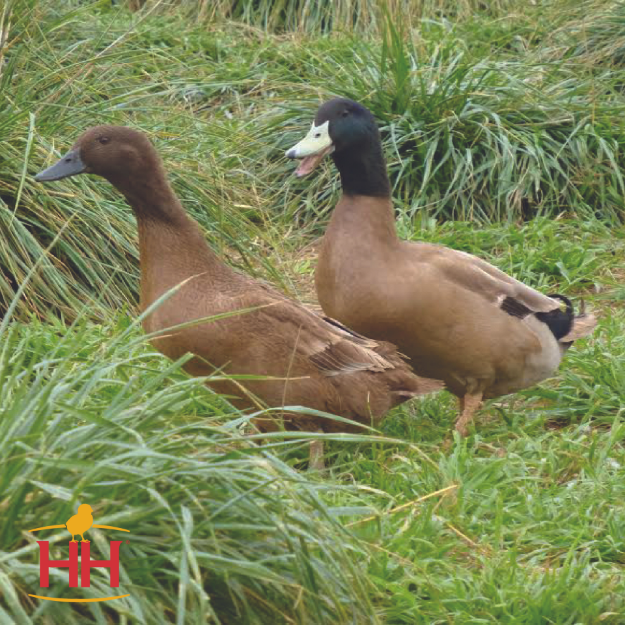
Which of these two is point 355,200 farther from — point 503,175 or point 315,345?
point 503,175

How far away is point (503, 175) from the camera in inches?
292

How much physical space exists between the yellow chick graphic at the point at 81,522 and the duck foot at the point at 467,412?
2.34 m

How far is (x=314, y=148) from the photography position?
5367mm

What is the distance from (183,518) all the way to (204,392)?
0.72 metres

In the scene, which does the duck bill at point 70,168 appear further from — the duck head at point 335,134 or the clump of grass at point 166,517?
the clump of grass at point 166,517

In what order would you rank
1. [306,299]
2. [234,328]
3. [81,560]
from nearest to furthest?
[81,560] < [234,328] < [306,299]

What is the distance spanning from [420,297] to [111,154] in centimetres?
118

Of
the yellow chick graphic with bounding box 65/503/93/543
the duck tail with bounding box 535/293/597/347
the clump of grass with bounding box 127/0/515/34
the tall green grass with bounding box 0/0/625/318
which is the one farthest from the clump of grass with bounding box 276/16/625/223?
the yellow chick graphic with bounding box 65/503/93/543

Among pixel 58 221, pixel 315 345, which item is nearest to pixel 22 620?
pixel 315 345

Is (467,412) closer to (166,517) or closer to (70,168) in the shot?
(70,168)

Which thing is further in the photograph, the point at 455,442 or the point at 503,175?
the point at 503,175

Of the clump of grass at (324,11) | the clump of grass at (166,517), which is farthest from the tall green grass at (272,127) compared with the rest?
the clump of grass at (166,517)

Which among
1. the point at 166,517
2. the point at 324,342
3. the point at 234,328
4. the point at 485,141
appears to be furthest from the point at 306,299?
the point at 166,517

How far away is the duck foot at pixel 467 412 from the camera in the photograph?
5.23m
